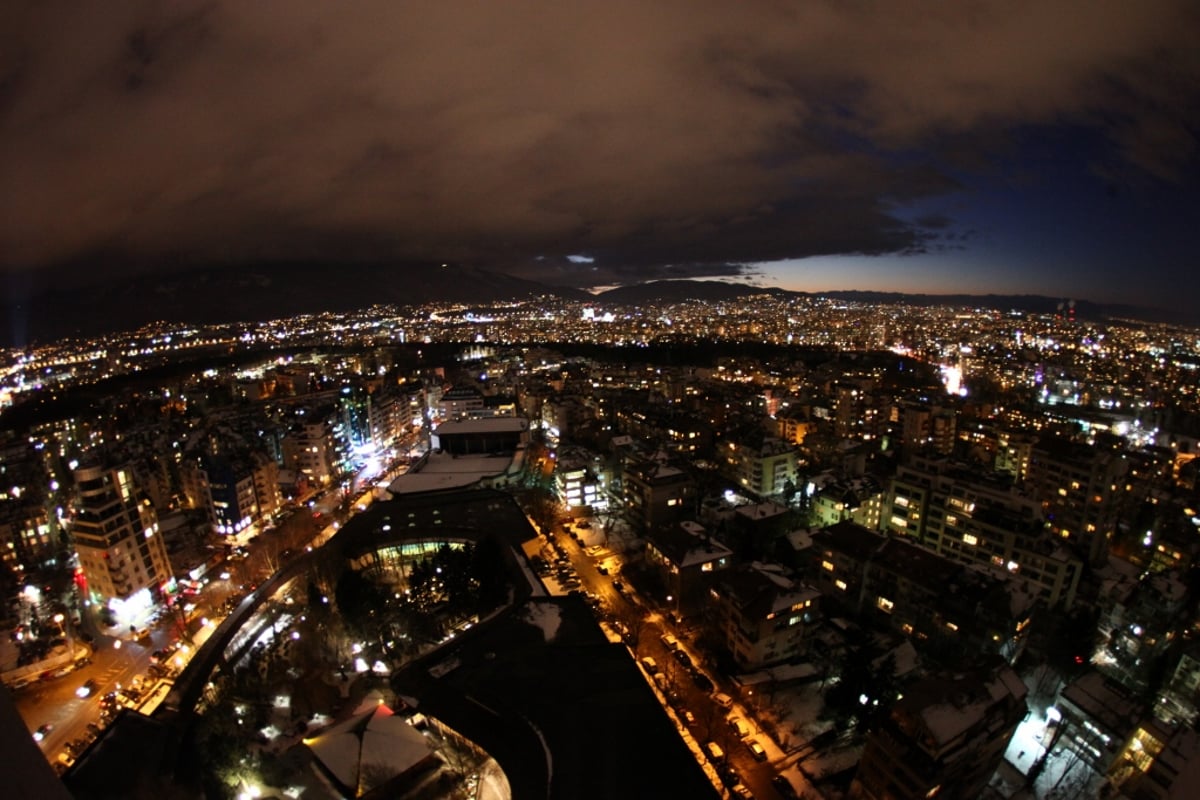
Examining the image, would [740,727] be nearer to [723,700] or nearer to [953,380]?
[723,700]

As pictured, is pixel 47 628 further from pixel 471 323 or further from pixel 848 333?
pixel 471 323

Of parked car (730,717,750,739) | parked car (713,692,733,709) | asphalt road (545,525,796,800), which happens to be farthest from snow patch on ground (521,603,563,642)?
Result: parked car (730,717,750,739)

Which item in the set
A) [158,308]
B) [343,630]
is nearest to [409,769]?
[343,630]

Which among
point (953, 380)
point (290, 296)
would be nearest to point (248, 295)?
point (290, 296)

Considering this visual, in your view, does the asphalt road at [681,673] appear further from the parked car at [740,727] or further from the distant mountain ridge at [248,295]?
the distant mountain ridge at [248,295]

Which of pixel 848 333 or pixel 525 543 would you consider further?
pixel 848 333

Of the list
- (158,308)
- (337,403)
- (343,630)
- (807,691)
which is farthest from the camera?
(158,308)

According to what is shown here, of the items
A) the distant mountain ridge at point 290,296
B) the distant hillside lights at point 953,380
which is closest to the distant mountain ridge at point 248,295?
the distant mountain ridge at point 290,296

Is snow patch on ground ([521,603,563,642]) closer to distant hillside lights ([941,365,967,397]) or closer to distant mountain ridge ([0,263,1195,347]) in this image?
distant hillside lights ([941,365,967,397])
